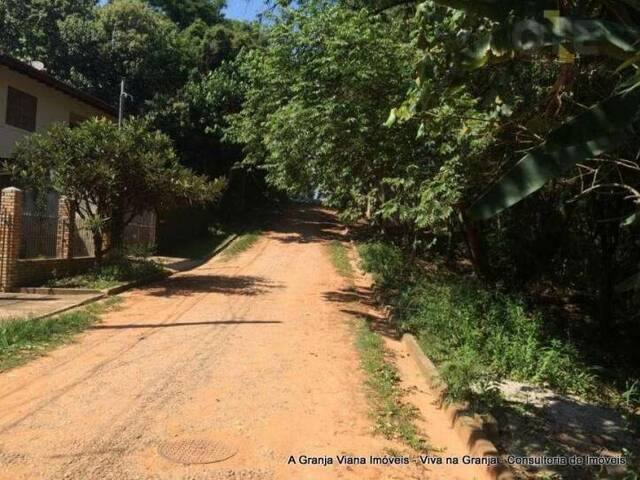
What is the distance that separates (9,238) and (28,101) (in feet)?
31.3

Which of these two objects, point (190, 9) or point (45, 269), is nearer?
point (45, 269)

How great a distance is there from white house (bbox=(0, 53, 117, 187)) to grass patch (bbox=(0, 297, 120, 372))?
31.2ft

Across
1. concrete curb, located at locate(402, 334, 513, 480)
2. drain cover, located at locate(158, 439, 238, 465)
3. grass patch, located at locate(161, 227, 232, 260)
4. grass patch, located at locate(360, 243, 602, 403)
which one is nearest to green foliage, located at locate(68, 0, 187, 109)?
grass patch, located at locate(161, 227, 232, 260)

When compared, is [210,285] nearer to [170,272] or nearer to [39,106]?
[170,272]

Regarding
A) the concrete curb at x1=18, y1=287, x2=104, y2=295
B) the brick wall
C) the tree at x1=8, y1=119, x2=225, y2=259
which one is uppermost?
the tree at x1=8, y1=119, x2=225, y2=259

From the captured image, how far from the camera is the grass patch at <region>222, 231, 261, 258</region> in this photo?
953 inches

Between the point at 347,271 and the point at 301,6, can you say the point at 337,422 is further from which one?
the point at 347,271

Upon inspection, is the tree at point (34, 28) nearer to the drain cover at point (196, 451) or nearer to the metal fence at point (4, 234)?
the metal fence at point (4, 234)

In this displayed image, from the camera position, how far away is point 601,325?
1346 cm

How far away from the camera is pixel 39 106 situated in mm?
21750

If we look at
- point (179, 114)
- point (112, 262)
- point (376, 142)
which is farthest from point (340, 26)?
point (179, 114)

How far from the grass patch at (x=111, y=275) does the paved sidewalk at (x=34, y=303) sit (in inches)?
35.6

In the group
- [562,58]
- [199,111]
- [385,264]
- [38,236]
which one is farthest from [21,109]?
[562,58]

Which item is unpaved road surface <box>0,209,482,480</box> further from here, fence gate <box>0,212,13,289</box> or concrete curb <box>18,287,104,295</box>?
fence gate <box>0,212,13,289</box>
